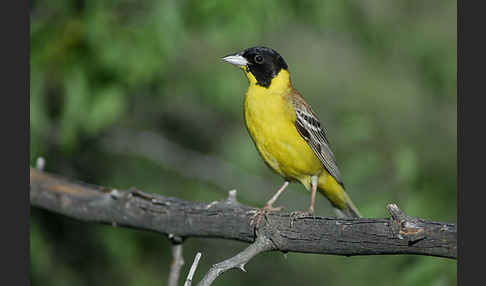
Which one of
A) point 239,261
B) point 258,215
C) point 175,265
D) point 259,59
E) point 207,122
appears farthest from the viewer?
point 207,122

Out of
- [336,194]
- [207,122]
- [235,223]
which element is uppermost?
[207,122]

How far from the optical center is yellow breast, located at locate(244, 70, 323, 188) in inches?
188

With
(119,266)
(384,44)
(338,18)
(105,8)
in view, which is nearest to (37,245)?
(119,266)

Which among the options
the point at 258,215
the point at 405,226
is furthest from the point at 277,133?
the point at 405,226

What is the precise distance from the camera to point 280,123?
4.80 m

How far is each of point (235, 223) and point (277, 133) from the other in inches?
31.3

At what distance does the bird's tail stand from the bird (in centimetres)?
10

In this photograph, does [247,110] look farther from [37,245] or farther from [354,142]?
[37,245]

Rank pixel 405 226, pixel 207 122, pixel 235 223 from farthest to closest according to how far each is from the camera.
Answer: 1. pixel 207 122
2. pixel 235 223
3. pixel 405 226

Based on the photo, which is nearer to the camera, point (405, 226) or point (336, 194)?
point (405, 226)

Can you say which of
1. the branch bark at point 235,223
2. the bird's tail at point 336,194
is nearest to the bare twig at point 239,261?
the branch bark at point 235,223

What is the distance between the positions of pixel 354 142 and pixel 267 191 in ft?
6.34

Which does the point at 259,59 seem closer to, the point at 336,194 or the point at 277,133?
the point at 277,133

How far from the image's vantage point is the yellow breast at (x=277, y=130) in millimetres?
4781
